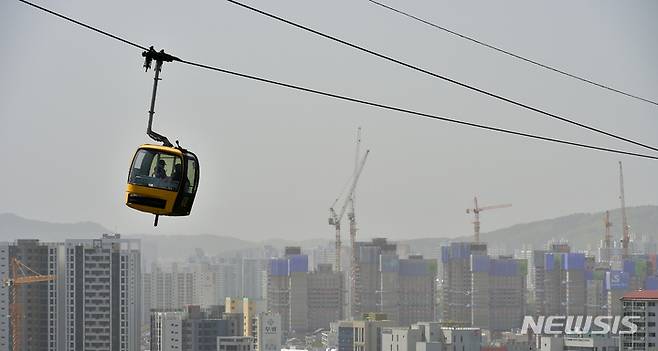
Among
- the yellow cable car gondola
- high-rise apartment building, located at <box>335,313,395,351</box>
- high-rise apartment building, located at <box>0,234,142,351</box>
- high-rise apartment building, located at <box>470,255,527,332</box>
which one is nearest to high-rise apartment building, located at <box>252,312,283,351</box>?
high-rise apartment building, located at <box>335,313,395,351</box>

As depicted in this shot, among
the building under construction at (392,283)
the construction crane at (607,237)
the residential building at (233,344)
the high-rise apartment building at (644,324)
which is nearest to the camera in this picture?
the high-rise apartment building at (644,324)

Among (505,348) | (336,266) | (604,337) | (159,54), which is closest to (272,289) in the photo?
(336,266)

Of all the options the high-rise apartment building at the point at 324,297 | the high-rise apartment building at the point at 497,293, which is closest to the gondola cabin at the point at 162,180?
the high-rise apartment building at the point at 497,293

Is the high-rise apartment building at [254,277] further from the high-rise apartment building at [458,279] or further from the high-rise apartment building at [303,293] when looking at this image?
the high-rise apartment building at [458,279]

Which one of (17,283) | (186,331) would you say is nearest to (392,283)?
(186,331)

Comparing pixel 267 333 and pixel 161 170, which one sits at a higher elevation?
pixel 161 170

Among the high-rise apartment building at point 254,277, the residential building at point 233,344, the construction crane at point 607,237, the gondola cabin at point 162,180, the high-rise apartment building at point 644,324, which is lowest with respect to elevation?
the residential building at point 233,344

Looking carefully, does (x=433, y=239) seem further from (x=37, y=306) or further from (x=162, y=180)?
(x=162, y=180)

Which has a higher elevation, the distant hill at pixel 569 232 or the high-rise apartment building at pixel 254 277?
the distant hill at pixel 569 232
